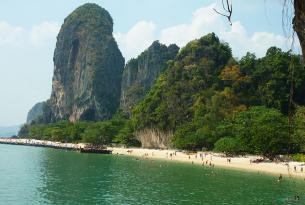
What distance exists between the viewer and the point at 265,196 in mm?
44188

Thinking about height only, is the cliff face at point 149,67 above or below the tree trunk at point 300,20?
above

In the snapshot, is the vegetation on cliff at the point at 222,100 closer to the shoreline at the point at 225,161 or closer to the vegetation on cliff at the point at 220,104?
the vegetation on cliff at the point at 220,104

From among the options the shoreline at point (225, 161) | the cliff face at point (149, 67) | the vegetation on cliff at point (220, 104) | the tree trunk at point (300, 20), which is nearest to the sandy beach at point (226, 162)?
the shoreline at point (225, 161)

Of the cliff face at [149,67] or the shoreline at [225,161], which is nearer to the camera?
the shoreline at [225,161]

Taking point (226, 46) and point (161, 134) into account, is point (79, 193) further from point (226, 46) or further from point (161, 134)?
point (226, 46)

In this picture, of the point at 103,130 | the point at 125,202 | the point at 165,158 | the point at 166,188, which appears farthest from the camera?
the point at 103,130

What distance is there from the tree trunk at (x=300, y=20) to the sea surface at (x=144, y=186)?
123 feet

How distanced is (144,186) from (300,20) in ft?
163

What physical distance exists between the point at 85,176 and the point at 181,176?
1417 cm

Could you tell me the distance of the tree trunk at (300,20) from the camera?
4.03m

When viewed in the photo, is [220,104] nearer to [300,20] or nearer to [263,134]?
[263,134]

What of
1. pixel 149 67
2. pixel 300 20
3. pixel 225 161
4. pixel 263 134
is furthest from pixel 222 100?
pixel 300 20

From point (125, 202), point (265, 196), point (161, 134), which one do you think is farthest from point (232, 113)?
point (125, 202)

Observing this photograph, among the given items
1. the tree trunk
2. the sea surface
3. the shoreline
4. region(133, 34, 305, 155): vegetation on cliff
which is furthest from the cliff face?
the tree trunk
